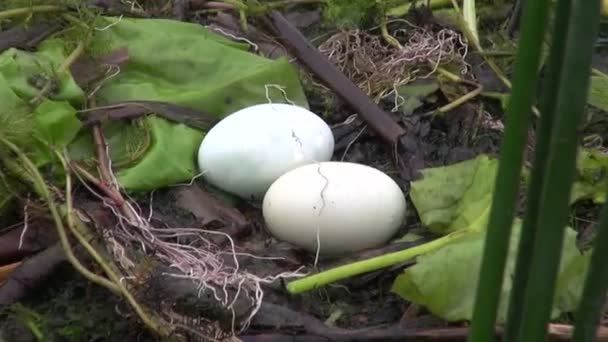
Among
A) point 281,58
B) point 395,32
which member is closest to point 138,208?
point 281,58

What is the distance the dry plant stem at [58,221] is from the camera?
3.09 ft

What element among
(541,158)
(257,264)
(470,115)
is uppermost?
(541,158)

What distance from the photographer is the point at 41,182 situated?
1.04m

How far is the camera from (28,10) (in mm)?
1326

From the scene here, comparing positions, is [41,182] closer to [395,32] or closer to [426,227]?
[426,227]

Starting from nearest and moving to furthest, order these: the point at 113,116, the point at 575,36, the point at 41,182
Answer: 1. the point at 575,36
2. the point at 41,182
3. the point at 113,116

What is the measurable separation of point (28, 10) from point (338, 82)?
→ 0.41m

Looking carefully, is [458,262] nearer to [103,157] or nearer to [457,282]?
[457,282]

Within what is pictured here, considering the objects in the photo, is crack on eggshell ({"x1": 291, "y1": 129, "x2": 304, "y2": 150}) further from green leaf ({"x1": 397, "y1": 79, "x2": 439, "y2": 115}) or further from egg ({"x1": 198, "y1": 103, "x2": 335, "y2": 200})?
green leaf ({"x1": 397, "y1": 79, "x2": 439, "y2": 115})

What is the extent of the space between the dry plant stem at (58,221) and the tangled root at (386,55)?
506mm

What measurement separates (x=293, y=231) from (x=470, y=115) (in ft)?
1.21

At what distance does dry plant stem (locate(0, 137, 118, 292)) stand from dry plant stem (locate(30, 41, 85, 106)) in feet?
0.42

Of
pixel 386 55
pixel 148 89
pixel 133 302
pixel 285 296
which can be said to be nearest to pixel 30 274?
pixel 133 302

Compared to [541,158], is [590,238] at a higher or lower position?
lower
